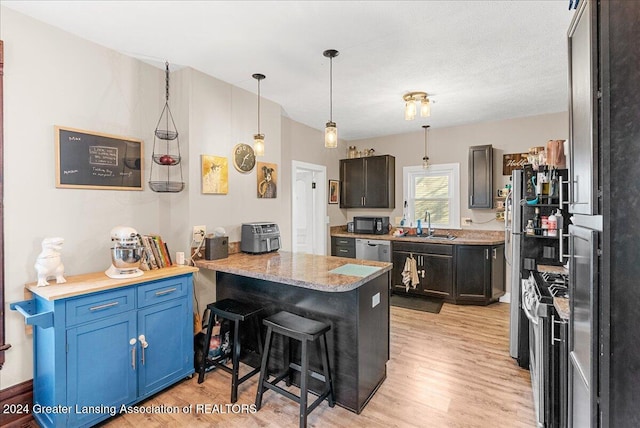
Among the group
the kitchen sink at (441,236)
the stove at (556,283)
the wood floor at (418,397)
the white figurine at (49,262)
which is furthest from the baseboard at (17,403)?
the kitchen sink at (441,236)

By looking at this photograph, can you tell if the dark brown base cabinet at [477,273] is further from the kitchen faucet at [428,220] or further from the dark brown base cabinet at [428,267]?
the kitchen faucet at [428,220]

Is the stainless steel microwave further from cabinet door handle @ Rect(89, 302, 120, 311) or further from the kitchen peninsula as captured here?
cabinet door handle @ Rect(89, 302, 120, 311)

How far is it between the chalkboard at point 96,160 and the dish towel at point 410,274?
358 cm

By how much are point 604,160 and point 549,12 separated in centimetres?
162

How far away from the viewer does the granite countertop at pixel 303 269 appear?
1949 millimetres

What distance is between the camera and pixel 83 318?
188 cm

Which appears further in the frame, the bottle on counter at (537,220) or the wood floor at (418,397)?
the bottle on counter at (537,220)

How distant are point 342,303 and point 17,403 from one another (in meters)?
2.21

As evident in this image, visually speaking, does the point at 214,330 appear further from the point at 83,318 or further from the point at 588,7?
the point at 588,7

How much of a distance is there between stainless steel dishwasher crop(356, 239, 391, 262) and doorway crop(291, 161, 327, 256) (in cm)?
58

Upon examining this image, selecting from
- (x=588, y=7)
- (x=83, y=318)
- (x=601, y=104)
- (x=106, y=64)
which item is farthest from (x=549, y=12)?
(x=83, y=318)

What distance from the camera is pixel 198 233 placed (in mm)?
2762

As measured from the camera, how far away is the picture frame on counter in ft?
17.4

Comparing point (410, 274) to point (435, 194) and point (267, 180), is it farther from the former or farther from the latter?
point (267, 180)
